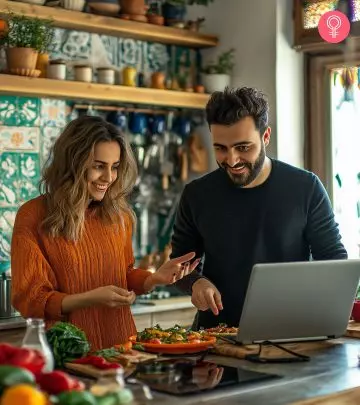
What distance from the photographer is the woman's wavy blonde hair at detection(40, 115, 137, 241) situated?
3.25 metres

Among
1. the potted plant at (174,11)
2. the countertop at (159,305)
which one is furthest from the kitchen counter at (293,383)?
the potted plant at (174,11)

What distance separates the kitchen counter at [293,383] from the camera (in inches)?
86.8

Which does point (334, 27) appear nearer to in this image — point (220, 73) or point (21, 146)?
point (220, 73)

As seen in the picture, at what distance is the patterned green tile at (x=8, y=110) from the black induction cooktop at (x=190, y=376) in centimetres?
261

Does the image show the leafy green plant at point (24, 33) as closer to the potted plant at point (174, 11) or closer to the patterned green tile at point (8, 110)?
the patterned green tile at point (8, 110)

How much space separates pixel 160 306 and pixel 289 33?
1899 millimetres

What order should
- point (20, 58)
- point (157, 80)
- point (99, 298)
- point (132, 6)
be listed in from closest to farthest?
point (99, 298) → point (20, 58) → point (132, 6) → point (157, 80)

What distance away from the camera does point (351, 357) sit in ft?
9.06

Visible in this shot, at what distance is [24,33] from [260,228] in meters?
2.01

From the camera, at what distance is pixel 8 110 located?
16.0 feet

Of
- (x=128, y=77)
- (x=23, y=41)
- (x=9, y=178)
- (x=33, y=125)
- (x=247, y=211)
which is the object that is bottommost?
(x=247, y=211)

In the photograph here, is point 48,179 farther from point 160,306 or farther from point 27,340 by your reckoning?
point 160,306

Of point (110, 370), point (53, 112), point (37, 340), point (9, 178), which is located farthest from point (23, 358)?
point (53, 112)

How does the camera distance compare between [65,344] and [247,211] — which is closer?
[65,344]
